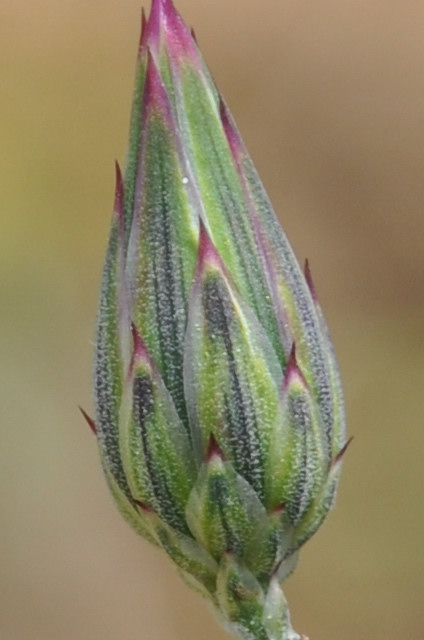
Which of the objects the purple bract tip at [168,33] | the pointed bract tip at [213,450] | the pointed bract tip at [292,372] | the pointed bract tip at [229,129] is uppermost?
the purple bract tip at [168,33]

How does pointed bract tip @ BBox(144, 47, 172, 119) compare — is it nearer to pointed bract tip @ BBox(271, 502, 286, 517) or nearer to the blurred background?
pointed bract tip @ BBox(271, 502, 286, 517)

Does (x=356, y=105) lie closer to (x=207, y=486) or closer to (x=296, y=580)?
(x=296, y=580)

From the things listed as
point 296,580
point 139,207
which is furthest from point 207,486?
point 296,580

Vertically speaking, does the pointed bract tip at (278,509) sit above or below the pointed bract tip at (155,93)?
below

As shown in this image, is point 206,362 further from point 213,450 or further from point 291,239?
point 291,239

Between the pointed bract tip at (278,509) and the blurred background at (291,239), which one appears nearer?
the pointed bract tip at (278,509)

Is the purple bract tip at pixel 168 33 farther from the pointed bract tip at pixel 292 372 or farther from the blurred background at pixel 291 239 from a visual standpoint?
the blurred background at pixel 291 239

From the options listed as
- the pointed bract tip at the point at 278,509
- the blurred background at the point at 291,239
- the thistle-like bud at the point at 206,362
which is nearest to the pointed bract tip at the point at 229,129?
the thistle-like bud at the point at 206,362
